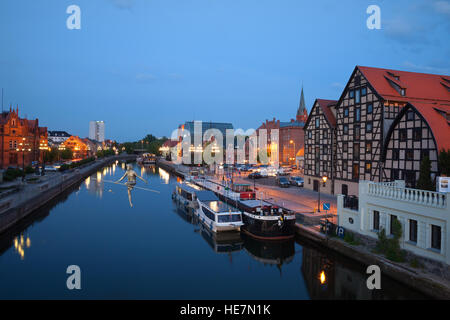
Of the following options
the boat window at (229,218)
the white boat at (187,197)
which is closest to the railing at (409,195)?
the boat window at (229,218)

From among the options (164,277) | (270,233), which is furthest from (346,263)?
(164,277)

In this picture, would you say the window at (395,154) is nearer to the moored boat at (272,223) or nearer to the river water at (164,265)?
the moored boat at (272,223)

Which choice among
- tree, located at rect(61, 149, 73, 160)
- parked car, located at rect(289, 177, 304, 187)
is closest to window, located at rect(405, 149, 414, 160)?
parked car, located at rect(289, 177, 304, 187)

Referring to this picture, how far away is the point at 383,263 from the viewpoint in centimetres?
1686

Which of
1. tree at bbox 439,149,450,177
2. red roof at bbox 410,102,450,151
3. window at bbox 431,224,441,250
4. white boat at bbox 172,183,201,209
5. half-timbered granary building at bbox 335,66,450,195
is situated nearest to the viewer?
window at bbox 431,224,441,250

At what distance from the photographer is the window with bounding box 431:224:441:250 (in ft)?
51.1

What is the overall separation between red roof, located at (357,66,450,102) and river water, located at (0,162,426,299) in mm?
19402

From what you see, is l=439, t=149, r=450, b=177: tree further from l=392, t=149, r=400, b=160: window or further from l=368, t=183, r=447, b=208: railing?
l=392, t=149, r=400, b=160: window

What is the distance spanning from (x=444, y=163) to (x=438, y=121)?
502 cm

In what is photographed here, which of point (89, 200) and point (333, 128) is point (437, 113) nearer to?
point (333, 128)

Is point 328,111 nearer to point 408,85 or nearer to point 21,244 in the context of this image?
point 408,85

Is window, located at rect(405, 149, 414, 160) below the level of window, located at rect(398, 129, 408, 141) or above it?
below
